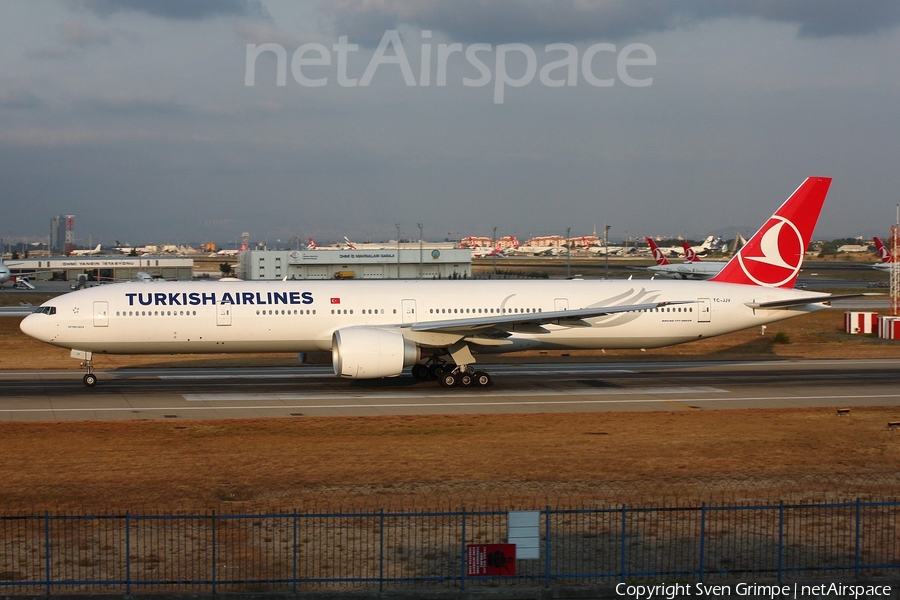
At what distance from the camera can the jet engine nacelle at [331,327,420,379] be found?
32.0 meters

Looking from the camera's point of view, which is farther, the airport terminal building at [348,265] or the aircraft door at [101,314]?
the airport terminal building at [348,265]

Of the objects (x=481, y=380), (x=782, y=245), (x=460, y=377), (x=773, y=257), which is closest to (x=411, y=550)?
(x=460, y=377)

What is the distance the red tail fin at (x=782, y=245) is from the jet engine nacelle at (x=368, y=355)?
1762 cm

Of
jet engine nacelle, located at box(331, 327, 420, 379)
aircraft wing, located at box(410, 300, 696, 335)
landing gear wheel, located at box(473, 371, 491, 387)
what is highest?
aircraft wing, located at box(410, 300, 696, 335)

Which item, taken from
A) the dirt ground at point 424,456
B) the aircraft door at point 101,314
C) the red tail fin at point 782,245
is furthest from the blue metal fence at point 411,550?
the red tail fin at point 782,245

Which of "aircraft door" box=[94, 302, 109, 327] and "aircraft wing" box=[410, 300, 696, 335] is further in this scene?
"aircraft door" box=[94, 302, 109, 327]

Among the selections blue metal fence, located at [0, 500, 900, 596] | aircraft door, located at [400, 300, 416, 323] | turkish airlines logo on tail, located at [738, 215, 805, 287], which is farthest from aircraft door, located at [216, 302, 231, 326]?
turkish airlines logo on tail, located at [738, 215, 805, 287]

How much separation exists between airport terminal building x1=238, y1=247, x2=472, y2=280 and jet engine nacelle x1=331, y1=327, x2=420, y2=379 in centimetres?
8798

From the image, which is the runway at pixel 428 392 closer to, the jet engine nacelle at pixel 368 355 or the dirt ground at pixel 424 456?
the jet engine nacelle at pixel 368 355

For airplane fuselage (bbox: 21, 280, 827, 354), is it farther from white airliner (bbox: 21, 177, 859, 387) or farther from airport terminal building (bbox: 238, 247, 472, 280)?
airport terminal building (bbox: 238, 247, 472, 280)

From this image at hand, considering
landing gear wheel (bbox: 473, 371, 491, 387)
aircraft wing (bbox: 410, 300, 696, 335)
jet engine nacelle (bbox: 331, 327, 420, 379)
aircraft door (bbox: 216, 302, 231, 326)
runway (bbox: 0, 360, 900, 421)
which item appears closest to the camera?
runway (bbox: 0, 360, 900, 421)

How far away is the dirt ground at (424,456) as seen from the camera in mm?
19516

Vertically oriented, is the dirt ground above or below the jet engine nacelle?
below

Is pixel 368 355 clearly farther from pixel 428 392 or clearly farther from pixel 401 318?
pixel 401 318
